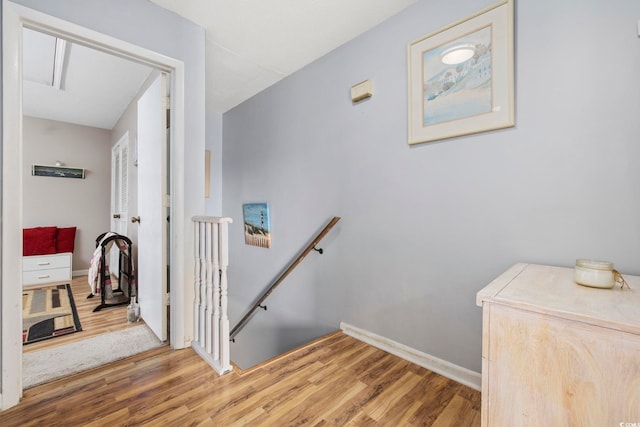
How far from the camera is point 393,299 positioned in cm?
199

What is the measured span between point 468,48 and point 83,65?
12.0 feet

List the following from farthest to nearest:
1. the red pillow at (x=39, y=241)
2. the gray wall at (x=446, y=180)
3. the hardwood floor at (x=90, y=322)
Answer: the red pillow at (x=39, y=241), the hardwood floor at (x=90, y=322), the gray wall at (x=446, y=180)

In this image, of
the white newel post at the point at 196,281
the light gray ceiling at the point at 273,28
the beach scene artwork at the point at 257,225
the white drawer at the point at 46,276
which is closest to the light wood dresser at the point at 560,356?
the white newel post at the point at 196,281

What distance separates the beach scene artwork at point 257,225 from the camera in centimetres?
321

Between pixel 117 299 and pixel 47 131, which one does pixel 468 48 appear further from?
pixel 47 131

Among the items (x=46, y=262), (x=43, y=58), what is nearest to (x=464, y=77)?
(x=43, y=58)

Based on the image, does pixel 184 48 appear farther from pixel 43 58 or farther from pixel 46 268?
pixel 46 268

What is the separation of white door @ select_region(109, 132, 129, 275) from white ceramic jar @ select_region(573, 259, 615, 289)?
426 centimetres

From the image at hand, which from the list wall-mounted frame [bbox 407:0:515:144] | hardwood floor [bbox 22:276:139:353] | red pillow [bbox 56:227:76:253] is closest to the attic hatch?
red pillow [bbox 56:227:76:253]

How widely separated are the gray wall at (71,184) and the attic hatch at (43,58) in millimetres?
1590

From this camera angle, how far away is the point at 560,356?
2.63 ft

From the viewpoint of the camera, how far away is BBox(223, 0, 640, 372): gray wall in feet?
4.04

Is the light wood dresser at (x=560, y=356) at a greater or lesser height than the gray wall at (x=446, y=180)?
lesser

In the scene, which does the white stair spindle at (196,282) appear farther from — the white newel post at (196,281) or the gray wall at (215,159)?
the gray wall at (215,159)
